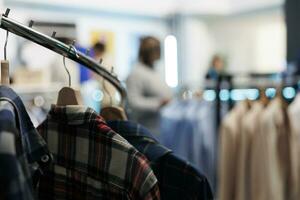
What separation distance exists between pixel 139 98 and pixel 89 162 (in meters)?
1.88

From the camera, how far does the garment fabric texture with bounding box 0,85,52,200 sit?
47 centimetres

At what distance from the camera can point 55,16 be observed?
437 centimetres

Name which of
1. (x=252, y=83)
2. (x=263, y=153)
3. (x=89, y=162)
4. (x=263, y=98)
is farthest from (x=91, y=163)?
(x=252, y=83)

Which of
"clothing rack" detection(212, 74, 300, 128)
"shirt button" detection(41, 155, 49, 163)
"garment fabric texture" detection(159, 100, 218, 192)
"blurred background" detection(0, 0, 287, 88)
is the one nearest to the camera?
"shirt button" detection(41, 155, 49, 163)

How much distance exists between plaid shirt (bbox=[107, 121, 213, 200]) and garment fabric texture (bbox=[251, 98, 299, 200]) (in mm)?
841

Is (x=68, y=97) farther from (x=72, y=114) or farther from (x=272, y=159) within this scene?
(x=272, y=159)

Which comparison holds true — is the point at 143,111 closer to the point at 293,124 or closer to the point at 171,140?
the point at 171,140

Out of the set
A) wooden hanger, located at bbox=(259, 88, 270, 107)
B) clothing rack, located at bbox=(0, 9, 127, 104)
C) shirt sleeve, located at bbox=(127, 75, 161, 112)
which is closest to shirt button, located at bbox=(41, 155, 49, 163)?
clothing rack, located at bbox=(0, 9, 127, 104)

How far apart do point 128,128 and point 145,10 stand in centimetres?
448

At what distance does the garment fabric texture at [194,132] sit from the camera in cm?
215

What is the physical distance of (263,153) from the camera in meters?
1.56

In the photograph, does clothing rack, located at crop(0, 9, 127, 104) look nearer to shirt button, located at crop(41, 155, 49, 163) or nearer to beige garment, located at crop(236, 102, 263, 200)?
shirt button, located at crop(41, 155, 49, 163)

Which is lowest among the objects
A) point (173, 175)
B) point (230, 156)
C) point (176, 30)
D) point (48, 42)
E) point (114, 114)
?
point (230, 156)

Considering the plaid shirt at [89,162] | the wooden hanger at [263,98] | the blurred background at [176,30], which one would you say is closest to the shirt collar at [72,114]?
the plaid shirt at [89,162]
